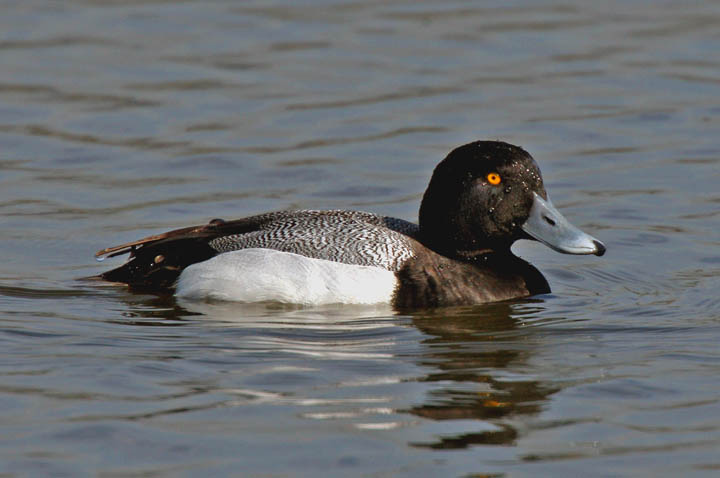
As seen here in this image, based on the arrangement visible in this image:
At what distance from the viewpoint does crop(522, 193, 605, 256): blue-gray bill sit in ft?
30.6

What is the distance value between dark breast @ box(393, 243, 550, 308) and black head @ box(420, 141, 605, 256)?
138 millimetres

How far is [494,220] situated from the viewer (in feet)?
31.2

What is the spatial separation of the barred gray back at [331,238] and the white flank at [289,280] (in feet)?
0.22

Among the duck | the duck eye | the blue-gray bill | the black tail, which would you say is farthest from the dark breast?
the black tail

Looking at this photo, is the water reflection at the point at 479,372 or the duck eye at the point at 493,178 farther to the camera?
the duck eye at the point at 493,178

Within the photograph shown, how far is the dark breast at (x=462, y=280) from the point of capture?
9.17 metres

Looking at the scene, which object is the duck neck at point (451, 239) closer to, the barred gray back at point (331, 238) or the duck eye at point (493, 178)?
the barred gray back at point (331, 238)

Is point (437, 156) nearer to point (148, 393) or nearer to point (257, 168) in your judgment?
point (257, 168)

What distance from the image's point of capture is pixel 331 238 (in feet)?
30.4

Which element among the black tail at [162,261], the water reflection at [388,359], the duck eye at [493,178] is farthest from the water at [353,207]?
the duck eye at [493,178]

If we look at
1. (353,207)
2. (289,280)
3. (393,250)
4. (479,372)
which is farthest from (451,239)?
(353,207)

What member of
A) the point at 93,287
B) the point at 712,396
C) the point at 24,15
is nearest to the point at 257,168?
the point at 93,287

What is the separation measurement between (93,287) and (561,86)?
21.4ft

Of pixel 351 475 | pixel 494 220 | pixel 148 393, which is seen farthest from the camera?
pixel 494 220
